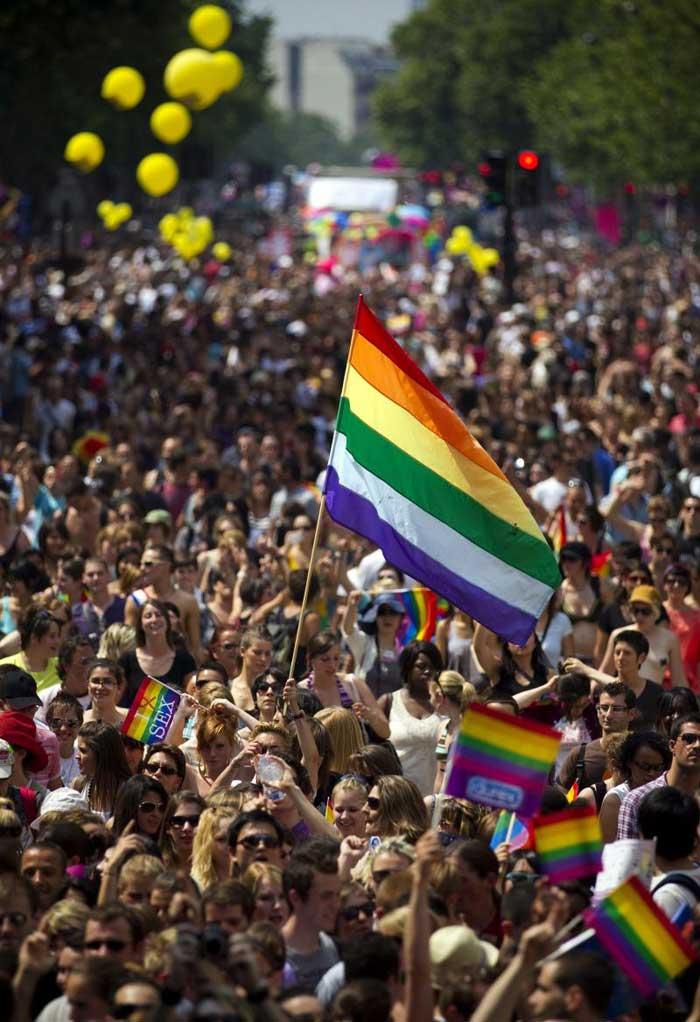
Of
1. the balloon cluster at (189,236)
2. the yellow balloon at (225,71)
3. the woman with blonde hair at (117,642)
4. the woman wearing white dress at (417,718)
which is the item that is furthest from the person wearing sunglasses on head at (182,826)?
the balloon cluster at (189,236)

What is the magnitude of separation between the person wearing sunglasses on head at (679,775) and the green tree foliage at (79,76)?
27730mm

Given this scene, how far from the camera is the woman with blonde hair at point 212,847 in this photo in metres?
7.54

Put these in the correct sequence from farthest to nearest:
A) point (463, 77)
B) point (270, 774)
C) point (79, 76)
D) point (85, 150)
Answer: point (463, 77)
point (79, 76)
point (85, 150)
point (270, 774)

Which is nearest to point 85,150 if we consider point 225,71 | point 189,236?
point 225,71

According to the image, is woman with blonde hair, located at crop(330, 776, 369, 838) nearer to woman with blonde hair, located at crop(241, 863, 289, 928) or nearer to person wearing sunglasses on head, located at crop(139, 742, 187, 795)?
person wearing sunglasses on head, located at crop(139, 742, 187, 795)

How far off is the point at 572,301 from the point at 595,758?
31.6 meters

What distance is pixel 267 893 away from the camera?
6863mm

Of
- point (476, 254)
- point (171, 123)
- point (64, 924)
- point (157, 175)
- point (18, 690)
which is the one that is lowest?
point (476, 254)

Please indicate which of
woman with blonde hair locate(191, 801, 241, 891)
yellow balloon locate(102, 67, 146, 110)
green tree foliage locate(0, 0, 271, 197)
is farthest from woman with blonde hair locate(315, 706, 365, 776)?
green tree foliage locate(0, 0, 271, 197)

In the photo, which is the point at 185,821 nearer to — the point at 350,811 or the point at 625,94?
the point at 350,811

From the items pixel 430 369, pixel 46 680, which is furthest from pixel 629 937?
pixel 430 369

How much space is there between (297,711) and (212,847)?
121 cm

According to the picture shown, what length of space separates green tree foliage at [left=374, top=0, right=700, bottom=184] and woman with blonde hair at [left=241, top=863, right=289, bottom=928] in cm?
4728

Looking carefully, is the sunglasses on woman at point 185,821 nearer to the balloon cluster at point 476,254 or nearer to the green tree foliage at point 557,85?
the balloon cluster at point 476,254
